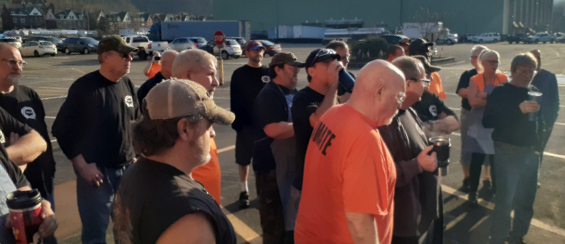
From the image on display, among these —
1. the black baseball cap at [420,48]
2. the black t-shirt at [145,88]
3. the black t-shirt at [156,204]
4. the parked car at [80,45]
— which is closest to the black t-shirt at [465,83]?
the black baseball cap at [420,48]

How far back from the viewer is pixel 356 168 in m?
2.10

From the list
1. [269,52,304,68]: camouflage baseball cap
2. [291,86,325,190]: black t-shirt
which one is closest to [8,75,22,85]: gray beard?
[269,52,304,68]: camouflage baseball cap

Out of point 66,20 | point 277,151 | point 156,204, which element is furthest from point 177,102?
point 66,20

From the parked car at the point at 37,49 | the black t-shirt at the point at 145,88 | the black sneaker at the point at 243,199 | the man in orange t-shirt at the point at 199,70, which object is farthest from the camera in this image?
the parked car at the point at 37,49

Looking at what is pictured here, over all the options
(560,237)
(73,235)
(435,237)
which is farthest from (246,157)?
(560,237)

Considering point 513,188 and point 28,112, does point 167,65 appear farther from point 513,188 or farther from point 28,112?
point 513,188

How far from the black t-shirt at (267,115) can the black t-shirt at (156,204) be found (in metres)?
2.13

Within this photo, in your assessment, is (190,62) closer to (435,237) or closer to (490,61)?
(435,237)

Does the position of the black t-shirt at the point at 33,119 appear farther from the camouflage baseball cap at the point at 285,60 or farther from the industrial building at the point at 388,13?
the industrial building at the point at 388,13

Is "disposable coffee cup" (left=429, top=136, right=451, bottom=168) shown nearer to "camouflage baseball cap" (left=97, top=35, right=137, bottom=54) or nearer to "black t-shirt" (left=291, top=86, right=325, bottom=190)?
"black t-shirt" (left=291, top=86, right=325, bottom=190)

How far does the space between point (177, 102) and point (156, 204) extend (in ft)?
1.35

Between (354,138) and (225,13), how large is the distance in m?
93.1

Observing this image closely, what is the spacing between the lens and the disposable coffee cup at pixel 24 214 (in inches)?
73.0

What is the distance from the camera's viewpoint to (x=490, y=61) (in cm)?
525
